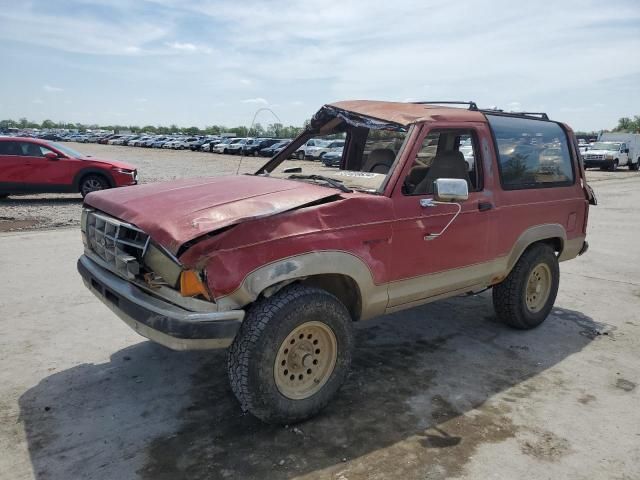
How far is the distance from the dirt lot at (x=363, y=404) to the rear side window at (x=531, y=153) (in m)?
1.47

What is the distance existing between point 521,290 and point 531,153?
1271 millimetres

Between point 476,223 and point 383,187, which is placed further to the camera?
point 476,223

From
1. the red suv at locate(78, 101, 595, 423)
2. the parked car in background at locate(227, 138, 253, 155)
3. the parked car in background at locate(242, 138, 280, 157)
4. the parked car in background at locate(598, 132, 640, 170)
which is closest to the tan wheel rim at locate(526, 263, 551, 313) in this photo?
the red suv at locate(78, 101, 595, 423)

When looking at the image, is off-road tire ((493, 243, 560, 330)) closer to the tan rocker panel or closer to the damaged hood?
the tan rocker panel


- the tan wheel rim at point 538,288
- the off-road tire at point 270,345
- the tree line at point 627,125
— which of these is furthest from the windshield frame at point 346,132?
the tree line at point 627,125

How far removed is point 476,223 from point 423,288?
2.41 feet

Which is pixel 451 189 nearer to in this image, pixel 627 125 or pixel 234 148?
pixel 234 148

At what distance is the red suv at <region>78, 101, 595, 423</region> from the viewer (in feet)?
9.64

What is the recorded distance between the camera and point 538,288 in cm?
519

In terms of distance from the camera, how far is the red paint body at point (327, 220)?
9.50ft

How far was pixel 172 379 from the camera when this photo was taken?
389 cm

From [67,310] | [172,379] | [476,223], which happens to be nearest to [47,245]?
[67,310]

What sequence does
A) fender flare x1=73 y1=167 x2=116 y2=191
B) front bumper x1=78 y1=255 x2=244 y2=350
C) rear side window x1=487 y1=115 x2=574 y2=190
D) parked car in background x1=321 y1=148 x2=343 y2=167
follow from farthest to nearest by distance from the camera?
fender flare x1=73 y1=167 x2=116 y2=191 → parked car in background x1=321 y1=148 x2=343 y2=167 → rear side window x1=487 y1=115 x2=574 y2=190 → front bumper x1=78 y1=255 x2=244 y2=350

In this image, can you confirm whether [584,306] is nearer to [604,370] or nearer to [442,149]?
[604,370]
